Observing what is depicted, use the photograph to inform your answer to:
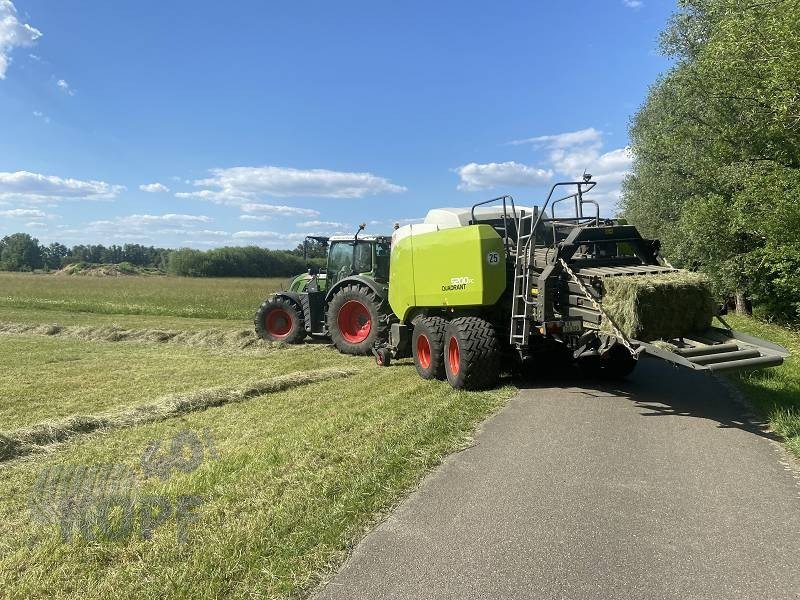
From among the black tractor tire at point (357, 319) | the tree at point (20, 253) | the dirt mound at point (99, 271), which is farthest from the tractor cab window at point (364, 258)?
the tree at point (20, 253)

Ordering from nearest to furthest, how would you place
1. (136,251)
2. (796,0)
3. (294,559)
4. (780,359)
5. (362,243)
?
(294,559) → (780,359) → (796,0) → (362,243) → (136,251)

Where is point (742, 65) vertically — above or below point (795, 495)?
above

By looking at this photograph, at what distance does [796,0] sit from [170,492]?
11.6 metres

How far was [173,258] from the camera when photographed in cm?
8669

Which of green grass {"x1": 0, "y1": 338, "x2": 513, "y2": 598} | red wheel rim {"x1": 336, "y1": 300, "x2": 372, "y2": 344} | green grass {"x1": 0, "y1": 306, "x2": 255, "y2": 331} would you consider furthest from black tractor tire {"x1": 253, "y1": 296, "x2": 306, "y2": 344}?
green grass {"x1": 0, "y1": 338, "x2": 513, "y2": 598}

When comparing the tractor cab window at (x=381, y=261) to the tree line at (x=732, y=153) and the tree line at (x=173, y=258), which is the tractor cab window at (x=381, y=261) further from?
the tree line at (x=173, y=258)

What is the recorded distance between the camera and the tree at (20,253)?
11188 centimetres

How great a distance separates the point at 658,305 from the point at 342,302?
7.25 m

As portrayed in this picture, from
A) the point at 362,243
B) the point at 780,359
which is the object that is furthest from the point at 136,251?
the point at 780,359

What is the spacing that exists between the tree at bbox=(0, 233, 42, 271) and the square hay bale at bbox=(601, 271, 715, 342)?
5004 inches

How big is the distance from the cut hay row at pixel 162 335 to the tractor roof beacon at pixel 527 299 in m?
5.67

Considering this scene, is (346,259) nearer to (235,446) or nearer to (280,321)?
(280,321)

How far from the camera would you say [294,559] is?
331 centimetres

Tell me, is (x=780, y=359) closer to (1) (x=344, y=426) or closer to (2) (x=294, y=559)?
(1) (x=344, y=426)
